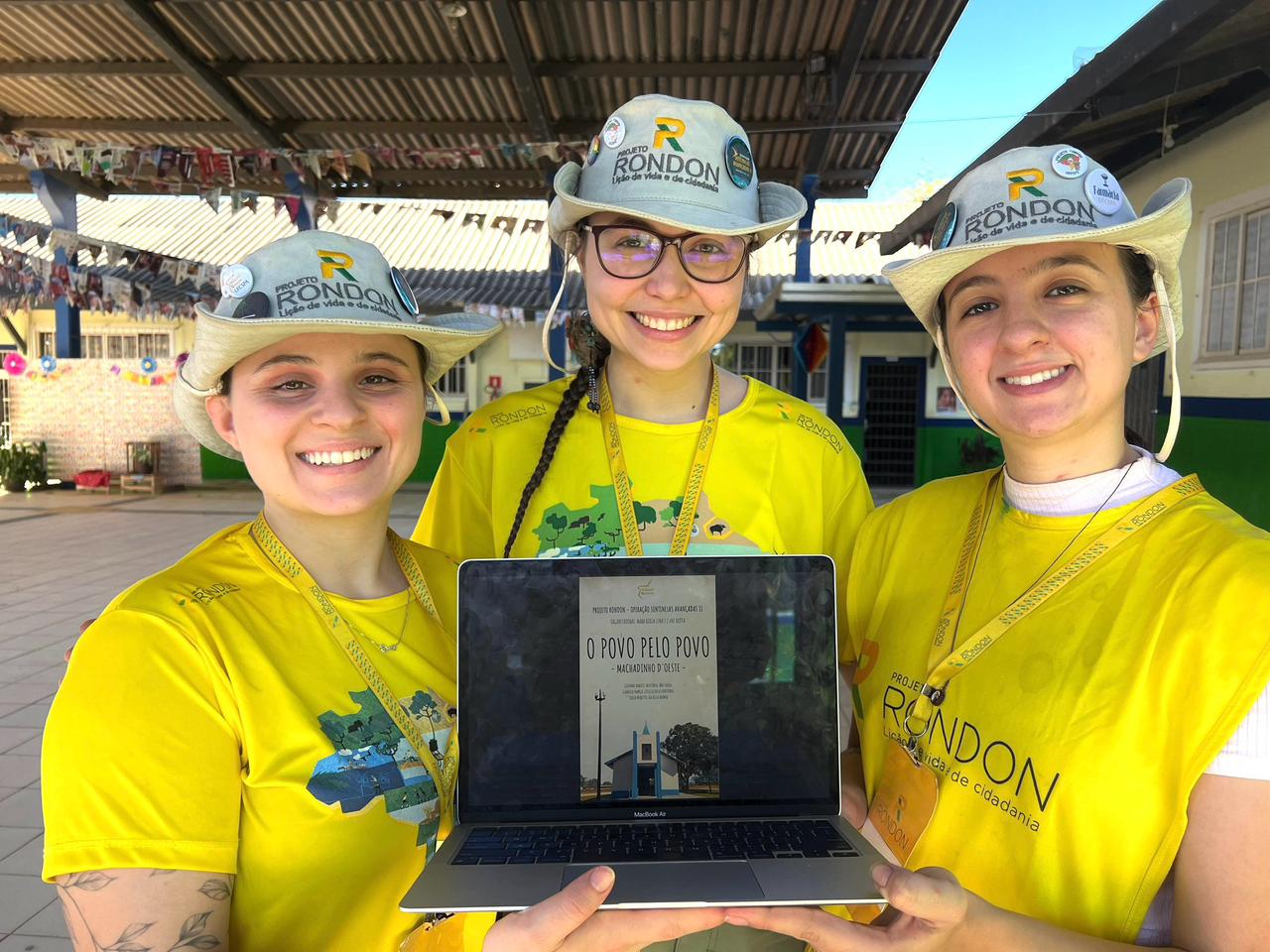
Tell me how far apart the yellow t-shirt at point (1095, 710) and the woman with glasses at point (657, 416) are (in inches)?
21.1

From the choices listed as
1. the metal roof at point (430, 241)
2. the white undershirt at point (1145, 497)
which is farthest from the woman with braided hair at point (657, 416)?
the metal roof at point (430, 241)

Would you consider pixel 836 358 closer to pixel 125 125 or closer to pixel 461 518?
pixel 125 125

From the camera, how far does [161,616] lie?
121cm

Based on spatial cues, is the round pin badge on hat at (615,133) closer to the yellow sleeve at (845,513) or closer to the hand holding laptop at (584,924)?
the yellow sleeve at (845,513)

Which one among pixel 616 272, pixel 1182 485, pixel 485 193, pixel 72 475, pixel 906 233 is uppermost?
Result: pixel 485 193

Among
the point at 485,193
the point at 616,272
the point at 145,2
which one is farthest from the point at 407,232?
the point at 616,272

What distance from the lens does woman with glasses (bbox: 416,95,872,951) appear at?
5.73 ft

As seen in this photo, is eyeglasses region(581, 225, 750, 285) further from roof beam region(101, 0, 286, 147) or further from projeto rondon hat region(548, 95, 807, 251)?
roof beam region(101, 0, 286, 147)

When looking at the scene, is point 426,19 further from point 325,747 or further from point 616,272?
point 325,747

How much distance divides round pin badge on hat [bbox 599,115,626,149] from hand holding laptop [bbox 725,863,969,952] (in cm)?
145

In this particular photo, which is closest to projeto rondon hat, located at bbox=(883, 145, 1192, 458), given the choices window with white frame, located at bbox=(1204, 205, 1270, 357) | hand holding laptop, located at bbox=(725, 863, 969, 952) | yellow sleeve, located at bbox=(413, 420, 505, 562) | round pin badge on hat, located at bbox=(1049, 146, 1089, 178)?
round pin badge on hat, located at bbox=(1049, 146, 1089, 178)

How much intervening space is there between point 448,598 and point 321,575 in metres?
0.25

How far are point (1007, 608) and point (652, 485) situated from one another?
78 cm

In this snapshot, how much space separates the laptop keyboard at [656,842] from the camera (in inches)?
48.0
